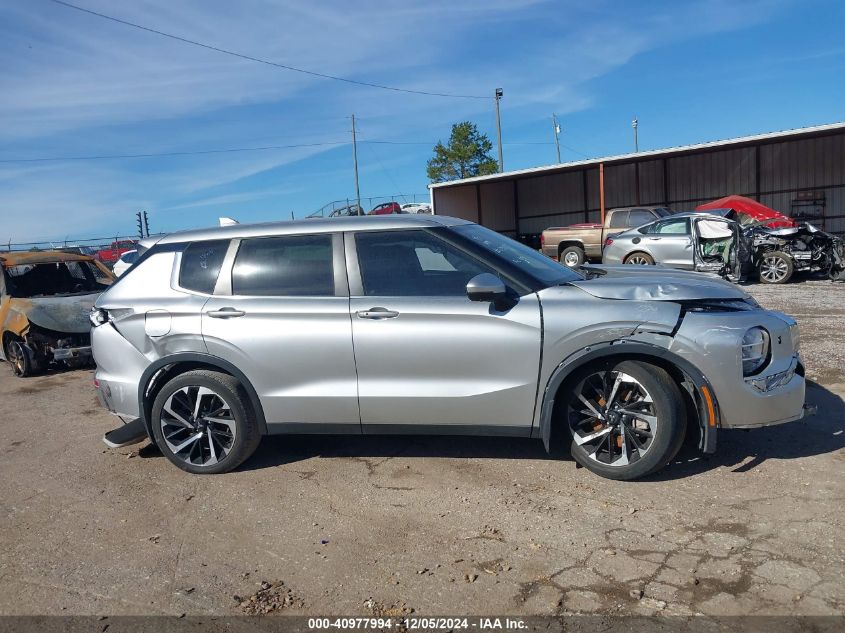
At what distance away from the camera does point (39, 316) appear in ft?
27.7

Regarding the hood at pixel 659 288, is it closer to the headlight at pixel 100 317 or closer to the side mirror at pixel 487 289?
the side mirror at pixel 487 289

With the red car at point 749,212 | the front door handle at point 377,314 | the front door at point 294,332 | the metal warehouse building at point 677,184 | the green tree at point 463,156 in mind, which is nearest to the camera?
the front door handle at point 377,314

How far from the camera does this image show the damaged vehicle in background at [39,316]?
8.49 metres

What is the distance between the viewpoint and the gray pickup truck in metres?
19.2

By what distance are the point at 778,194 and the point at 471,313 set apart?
24.5m

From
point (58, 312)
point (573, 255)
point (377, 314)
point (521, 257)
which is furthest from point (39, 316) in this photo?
point (573, 255)

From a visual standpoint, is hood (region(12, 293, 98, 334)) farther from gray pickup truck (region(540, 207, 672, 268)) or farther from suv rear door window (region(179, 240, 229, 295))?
gray pickup truck (region(540, 207, 672, 268))

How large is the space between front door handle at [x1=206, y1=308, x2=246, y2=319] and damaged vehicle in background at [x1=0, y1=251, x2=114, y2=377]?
4.81 meters

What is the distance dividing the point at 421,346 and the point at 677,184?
25568 mm

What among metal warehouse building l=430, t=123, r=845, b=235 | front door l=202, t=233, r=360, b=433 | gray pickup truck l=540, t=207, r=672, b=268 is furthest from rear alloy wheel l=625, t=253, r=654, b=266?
front door l=202, t=233, r=360, b=433

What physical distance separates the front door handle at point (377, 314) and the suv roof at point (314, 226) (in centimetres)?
60

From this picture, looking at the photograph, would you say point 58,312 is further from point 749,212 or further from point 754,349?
point 749,212

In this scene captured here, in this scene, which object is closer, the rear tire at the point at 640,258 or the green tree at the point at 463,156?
the rear tire at the point at 640,258

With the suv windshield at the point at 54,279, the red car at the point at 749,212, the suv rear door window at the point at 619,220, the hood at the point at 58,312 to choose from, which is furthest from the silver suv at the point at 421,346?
the suv rear door window at the point at 619,220
